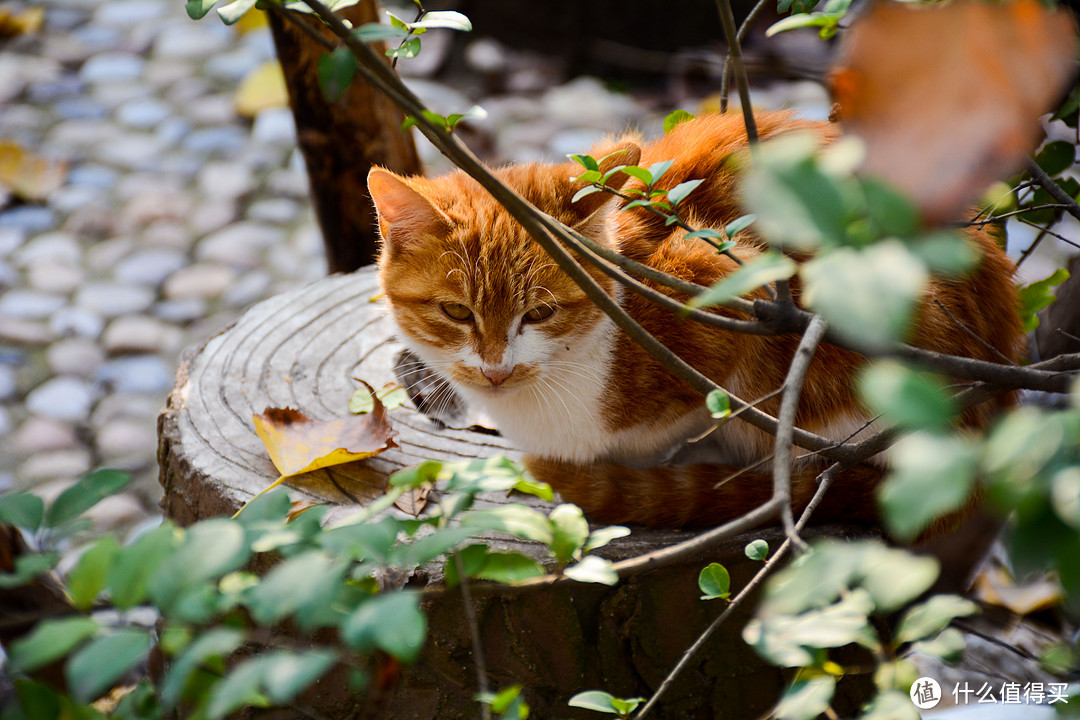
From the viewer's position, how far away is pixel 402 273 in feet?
5.26

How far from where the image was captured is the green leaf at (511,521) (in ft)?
2.12

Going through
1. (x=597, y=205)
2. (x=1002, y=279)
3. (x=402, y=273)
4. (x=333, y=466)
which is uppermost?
(x=597, y=205)

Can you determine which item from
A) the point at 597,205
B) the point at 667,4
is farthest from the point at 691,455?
the point at 667,4

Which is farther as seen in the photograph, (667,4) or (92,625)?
(667,4)

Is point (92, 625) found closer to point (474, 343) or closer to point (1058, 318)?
point (474, 343)

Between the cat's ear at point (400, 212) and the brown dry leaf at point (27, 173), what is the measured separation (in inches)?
112

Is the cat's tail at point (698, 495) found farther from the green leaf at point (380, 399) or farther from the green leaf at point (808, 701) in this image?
the green leaf at point (808, 701)

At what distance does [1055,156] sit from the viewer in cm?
151

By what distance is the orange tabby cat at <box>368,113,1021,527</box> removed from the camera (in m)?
1.44

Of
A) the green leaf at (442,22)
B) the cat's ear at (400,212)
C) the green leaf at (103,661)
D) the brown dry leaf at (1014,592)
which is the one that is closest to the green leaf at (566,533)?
the green leaf at (103,661)

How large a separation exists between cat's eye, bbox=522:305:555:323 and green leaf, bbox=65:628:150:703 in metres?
1.07

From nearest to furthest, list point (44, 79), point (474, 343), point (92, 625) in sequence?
point (92, 625), point (474, 343), point (44, 79)

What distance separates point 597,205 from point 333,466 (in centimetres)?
69

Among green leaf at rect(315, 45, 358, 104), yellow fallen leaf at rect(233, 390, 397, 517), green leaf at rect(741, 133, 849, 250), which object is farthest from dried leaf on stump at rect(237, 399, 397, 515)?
green leaf at rect(741, 133, 849, 250)
